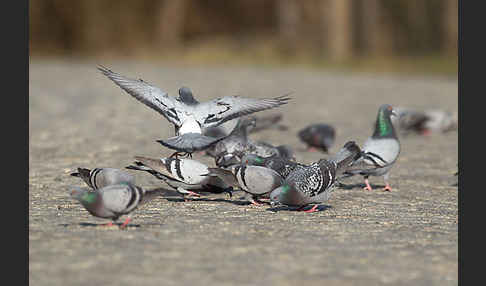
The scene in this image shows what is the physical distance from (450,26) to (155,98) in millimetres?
19522

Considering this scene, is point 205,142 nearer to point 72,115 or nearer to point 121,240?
point 121,240

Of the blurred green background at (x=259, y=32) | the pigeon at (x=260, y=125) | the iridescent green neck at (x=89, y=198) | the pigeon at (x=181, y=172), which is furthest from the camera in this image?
the blurred green background at (x=259, y=32)

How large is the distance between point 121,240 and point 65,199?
1925mm

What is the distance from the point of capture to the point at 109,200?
5.33 meters

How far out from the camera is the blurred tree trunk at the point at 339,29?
2559 centimetres

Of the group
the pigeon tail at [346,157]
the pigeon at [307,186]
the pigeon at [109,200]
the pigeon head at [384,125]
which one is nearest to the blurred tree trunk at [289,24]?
the pigeon head at [384,125]

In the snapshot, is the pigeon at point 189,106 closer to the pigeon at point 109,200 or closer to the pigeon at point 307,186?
the pigeon at point 307,186

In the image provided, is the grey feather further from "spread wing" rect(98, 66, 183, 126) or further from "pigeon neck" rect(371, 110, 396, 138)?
"pigeon neck" rect(371, 110, 396, 138)

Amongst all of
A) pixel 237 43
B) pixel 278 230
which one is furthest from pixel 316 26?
pixel 278 230

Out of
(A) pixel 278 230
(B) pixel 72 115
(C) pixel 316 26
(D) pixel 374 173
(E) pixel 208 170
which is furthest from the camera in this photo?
(C) pixel 316 26

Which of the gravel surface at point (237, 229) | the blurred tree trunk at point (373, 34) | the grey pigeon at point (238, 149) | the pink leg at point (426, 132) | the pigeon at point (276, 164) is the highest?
the blurred tree trunk at point (373, 34)

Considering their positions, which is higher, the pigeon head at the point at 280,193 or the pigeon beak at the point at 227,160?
the pigeon beak at the point at 227,160

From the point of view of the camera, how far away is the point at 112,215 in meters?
5.39

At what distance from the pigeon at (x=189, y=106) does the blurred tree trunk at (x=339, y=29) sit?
18557 mm
